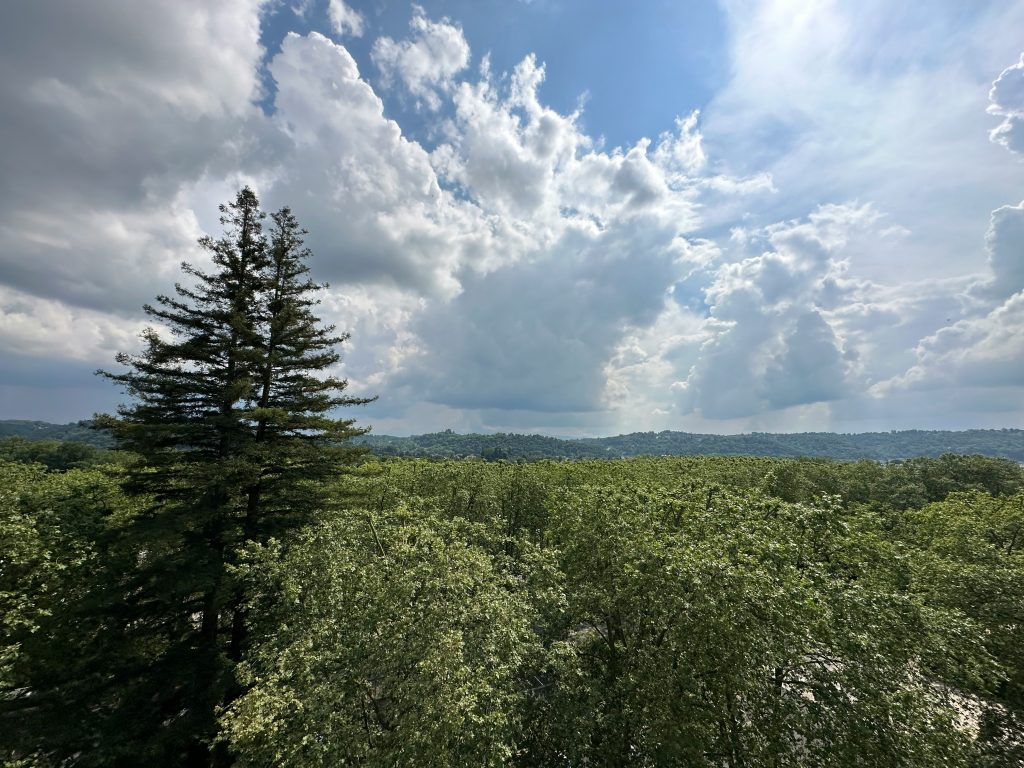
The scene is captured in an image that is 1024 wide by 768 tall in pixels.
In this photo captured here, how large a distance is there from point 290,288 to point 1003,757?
108ft

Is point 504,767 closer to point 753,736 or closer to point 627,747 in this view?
point 627,747

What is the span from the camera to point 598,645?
1641cm

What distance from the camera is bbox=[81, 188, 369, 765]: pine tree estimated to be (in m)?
17.3

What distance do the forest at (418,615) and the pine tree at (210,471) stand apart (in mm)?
136

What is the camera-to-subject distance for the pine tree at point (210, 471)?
1731 cm

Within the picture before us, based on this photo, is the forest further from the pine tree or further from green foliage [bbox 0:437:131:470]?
green foliage [bbox 0:437:131:470]

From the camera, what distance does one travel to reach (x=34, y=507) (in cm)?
2241

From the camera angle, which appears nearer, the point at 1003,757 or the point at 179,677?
the point at 1003,757

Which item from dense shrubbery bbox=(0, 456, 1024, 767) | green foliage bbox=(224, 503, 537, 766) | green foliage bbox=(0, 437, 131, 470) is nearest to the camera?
green foliage bbox=(224, 503, 537, 766)

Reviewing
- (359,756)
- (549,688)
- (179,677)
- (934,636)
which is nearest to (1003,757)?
(934,636)

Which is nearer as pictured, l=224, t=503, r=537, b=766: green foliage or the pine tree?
l=224, t=503, r=537, b=766: green foliage

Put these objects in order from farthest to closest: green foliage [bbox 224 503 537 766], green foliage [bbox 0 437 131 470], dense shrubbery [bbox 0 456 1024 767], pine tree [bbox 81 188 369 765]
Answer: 1. green foliage [bbox 0 437 131 470]
2. pine tree [bbox 81 188 369 765]
3. dense shrubbery [bbox 0 456 1024 767]
4. green foliage [bbox 224 503 537 766]

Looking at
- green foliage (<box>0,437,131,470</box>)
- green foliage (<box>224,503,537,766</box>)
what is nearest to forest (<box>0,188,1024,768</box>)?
green foliage (<box>224,503,537,766</box>)

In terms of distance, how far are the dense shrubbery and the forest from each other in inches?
3.6
